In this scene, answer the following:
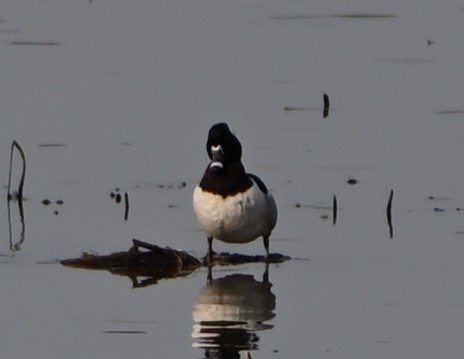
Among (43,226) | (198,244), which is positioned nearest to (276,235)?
(198,244)

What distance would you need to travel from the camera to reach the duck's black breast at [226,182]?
13.0 meters

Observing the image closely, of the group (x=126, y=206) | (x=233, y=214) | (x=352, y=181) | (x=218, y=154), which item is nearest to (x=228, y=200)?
(x=233, y=214)

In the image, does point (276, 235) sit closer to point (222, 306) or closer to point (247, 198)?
point (247, 198)

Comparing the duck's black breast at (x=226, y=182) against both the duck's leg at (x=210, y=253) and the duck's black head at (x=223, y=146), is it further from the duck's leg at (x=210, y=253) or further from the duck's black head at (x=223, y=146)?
the duck's leg at (x=210, y=253)

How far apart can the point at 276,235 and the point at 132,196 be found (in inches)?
51.3

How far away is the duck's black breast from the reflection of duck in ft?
1.88

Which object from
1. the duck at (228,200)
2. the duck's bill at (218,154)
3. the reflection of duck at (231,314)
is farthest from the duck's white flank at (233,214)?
the reflection of duck at (231,314)

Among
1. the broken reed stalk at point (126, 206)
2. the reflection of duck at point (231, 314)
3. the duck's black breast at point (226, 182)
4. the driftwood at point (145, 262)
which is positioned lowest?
the reflection of duck at point (231, 314)

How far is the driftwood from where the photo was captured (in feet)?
41.6

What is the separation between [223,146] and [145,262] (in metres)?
0.91

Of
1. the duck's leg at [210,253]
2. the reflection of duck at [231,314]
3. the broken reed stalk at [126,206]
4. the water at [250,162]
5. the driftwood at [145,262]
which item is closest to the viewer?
the reflection of duck at [231,314]

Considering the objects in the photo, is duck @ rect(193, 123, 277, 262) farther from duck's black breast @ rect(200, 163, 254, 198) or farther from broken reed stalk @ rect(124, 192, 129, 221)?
broken reed stalk @ rect(124, 192, 129, 221)

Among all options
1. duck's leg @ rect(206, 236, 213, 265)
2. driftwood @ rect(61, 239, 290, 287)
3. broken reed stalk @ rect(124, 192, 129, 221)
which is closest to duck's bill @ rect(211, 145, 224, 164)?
duck's leg @ rect(206, 236, 213, 265)

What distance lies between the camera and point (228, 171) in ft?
42.7
